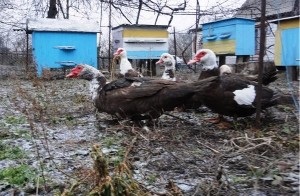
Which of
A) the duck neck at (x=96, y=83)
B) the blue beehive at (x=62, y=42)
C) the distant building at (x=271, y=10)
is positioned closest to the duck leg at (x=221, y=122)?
the distant building at (x=271, y=10)

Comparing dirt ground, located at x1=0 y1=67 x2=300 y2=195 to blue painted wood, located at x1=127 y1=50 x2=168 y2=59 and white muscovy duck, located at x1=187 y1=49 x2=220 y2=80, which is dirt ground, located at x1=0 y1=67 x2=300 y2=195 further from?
blue painted wood, located at x1=127 y1=50 x2=168 y2=59

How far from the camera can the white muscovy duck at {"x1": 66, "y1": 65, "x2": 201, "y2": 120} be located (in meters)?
3.87

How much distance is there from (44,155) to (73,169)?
0.47 metres

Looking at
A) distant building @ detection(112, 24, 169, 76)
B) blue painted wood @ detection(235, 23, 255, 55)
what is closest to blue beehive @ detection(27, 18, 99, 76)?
distant building @ detection(112, 24, 169, 76)

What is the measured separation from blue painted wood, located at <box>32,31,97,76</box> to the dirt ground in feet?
22.5

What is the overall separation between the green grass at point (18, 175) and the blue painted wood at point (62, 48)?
921 cm

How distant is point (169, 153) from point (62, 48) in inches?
392

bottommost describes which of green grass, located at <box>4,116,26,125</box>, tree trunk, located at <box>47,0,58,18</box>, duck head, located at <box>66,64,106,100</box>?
green grass, located at <box>4,116,26,125</box>

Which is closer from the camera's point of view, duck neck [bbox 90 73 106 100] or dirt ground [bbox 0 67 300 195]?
dirt ground [bbox 0 67 300 195]

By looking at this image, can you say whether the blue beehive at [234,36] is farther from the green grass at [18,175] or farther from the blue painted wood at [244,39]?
the green grass at [18,175]

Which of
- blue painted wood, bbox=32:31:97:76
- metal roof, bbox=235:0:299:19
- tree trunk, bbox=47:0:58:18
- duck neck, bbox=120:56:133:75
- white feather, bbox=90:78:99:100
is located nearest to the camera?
white feather, bbox=90:78:99:100

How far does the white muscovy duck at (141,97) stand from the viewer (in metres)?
3.87

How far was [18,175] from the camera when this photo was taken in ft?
8.15

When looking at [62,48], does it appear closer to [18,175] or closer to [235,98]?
[235,98]
